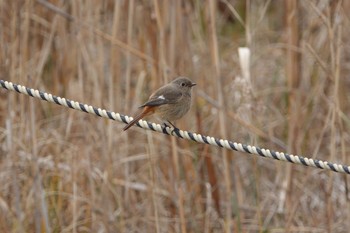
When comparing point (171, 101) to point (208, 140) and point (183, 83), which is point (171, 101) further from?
point (208, 140)

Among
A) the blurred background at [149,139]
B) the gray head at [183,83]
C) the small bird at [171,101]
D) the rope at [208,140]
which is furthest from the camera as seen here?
the blurred background at [149,139]

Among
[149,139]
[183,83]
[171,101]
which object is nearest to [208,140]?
[171,101]


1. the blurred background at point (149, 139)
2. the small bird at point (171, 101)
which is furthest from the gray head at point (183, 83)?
the blurred background at point (149, 139)

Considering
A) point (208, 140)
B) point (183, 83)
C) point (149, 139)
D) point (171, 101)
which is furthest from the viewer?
point (149, 139)

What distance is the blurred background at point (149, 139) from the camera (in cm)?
364

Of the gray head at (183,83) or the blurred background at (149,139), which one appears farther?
the blurred background at (149,139)

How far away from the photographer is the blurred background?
3.64 meters

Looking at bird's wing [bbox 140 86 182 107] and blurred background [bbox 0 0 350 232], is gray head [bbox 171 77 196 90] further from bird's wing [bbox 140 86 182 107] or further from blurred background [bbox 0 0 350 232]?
blurred background [bbox 0 0 350 232]

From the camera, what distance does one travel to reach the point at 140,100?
4.41 metres

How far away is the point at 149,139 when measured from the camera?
389 cm

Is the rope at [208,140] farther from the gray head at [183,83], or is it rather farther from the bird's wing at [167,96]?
the gray head at [183,83]

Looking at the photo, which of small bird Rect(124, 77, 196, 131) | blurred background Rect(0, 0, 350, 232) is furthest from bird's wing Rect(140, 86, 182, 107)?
blurred background Rect(0, 0, 350, 232)

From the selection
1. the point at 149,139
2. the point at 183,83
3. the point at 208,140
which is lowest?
the point at 149,139

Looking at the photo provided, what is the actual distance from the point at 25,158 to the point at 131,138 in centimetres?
95
